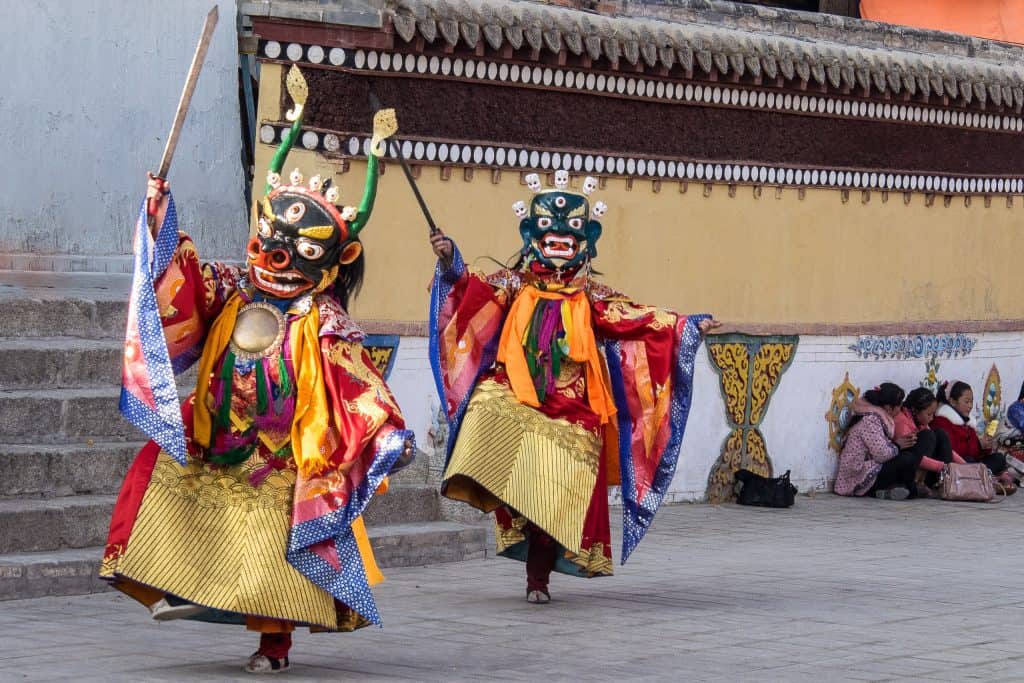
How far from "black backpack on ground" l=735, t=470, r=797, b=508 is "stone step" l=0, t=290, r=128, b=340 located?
14.4 ft

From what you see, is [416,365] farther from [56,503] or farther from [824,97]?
[824,97]

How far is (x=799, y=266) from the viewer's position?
13.3 metres

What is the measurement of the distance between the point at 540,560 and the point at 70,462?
6.95ft

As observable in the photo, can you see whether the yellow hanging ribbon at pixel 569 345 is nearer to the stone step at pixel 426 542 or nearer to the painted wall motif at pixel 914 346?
the stone step at pixel 426 542

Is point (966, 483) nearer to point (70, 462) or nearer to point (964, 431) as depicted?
point (964, 431)

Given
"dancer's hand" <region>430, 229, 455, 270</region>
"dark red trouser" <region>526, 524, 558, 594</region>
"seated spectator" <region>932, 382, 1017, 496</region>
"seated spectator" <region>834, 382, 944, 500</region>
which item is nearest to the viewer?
"dancer's hand" <region>430, 229, 455, 270</region>

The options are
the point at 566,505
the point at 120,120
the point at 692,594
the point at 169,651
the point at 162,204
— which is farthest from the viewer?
the point at 120,120

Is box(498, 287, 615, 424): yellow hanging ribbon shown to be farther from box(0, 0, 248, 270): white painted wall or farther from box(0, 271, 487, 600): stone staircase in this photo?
box(0, 0, 248, 270): white painted wall

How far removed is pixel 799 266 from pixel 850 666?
20.9ft

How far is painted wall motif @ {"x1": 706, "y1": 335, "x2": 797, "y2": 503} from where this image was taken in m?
12.7

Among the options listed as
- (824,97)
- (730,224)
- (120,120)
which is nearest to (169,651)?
(120,120)

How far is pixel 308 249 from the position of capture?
6.85 m

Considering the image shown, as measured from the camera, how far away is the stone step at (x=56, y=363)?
369 inches

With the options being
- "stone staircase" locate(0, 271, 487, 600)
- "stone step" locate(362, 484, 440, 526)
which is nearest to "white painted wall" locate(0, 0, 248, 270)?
"stone staircase" locate(0, 271, 487, 600)
